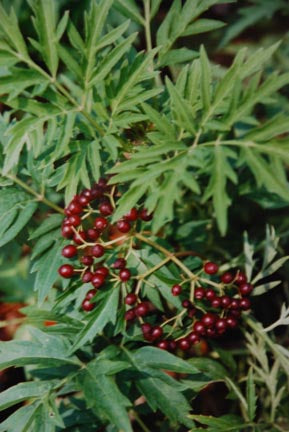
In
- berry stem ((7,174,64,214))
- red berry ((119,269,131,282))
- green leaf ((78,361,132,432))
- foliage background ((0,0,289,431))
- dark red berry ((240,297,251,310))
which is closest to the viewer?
foliage background ((0,0,289,431))

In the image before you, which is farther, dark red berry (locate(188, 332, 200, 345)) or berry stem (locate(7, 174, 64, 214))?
berry stem (locate(7, 174, 64, 214))

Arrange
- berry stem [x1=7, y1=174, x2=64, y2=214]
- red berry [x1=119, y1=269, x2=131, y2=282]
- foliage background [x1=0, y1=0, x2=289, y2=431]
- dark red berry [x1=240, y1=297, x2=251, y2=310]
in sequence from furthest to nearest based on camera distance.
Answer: berry stem [x1=7, y1=174, x2=64, y2=214], dark red berry [x1=240, y1=297, x2=251, y2=310], red berry [x1=119, y1=269, x2=131, y2=282], foliage background [x1=0, y1=0, x2=289, y2=431]

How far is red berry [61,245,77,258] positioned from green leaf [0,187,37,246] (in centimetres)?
20

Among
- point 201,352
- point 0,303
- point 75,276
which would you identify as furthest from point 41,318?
point 0,303

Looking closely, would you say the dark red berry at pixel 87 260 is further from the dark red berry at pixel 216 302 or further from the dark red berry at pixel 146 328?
the dark red berry at pixel 216 302

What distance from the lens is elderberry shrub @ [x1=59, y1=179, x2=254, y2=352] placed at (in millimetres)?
1562

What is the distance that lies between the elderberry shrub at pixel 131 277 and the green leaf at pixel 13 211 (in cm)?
18

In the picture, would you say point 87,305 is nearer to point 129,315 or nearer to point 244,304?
point 129,315

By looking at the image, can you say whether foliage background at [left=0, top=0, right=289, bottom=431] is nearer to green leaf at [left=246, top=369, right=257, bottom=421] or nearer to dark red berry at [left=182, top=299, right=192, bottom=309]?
green leaf at [left=246, top=369, right=257, bottom=421]

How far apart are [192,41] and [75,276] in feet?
7.82

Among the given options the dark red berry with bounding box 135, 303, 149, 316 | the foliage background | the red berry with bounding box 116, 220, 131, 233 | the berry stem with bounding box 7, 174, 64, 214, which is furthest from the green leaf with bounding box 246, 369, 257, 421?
the berry stem with bounding box 7, 174, 64, 214

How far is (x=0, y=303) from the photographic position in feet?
10.3

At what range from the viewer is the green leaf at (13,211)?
1.67 m

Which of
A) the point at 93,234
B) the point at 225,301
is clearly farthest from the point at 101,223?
the point at 225,301
